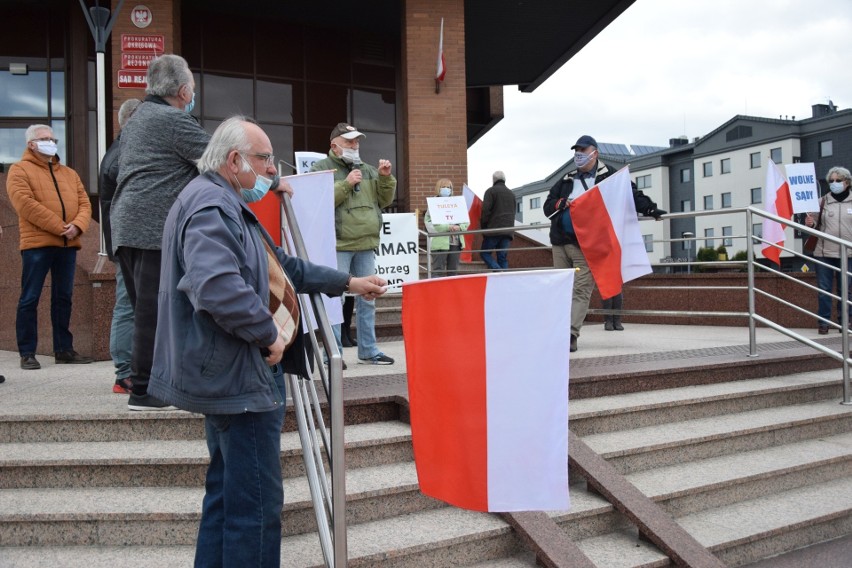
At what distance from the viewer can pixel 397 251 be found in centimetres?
807

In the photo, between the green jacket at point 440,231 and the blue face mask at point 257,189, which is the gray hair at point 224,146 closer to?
the blue face mask at point 257,189

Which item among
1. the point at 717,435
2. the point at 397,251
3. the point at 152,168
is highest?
the point at 152,168

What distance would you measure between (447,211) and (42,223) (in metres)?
5.61

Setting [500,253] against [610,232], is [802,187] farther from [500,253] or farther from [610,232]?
[610,232]

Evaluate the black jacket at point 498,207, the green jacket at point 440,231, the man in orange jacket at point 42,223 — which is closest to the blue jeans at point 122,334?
the man in orange jacket at point 42,223

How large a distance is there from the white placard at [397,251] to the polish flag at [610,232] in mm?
1883

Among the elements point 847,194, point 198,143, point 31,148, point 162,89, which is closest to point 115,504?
point 198,143

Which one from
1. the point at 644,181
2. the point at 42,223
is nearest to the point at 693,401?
the point at 42,223

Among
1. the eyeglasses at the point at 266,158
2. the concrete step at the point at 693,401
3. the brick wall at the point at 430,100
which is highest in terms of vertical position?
the brick wall at the point at 430,100

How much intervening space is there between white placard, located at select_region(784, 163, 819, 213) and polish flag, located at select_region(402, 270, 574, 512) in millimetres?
8991

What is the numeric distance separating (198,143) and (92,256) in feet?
14.4

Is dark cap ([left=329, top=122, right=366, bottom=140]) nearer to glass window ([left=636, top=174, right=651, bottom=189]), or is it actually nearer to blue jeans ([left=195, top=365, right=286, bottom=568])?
blue jeans ([left=195, top=365, right=286, bottom=568])

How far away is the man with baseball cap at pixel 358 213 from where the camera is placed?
5828 mm

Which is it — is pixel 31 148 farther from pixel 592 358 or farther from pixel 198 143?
pixel 592 358
